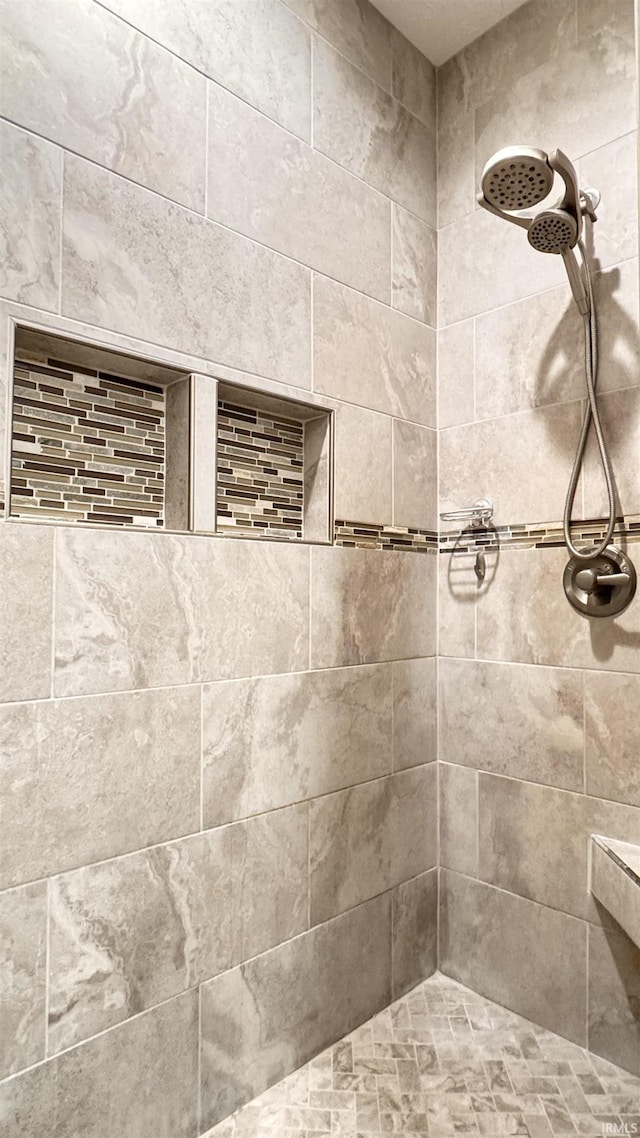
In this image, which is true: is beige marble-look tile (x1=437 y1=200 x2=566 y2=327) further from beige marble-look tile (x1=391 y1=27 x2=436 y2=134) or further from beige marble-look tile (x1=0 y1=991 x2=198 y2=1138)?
beige marble-look tile (x1=0 y1=991 x2=198 y2=1138)

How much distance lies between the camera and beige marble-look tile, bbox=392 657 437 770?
1759 millimetres

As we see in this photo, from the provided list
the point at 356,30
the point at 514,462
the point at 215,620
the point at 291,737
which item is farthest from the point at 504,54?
the point at 291,737

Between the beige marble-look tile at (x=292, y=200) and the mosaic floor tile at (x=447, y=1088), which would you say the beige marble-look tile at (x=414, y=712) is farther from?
the beige marble-look tile at (x=292, y=200)

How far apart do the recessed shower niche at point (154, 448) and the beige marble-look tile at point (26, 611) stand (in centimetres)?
6

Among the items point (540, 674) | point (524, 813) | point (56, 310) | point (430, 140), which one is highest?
point (430, 140)

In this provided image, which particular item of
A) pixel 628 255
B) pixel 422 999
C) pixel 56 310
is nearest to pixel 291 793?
pixel 422 999

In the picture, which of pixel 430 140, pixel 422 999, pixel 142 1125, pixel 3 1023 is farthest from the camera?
pixel 430 140

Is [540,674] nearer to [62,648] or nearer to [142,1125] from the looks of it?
[62,648]

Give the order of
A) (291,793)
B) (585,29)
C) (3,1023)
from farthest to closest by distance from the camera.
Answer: (585,29) → (291,793) → (3,1023)

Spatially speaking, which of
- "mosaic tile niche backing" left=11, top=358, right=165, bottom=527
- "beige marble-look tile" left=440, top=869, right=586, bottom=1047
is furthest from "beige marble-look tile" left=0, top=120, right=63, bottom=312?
"beige marble-look tile" left=440, top=869, right=586, bottom=1047

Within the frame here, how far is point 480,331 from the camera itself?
5.92 feet

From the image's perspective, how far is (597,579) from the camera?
149cm

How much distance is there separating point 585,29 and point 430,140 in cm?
46

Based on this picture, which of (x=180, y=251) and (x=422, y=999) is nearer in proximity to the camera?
(x=180, y=251)
